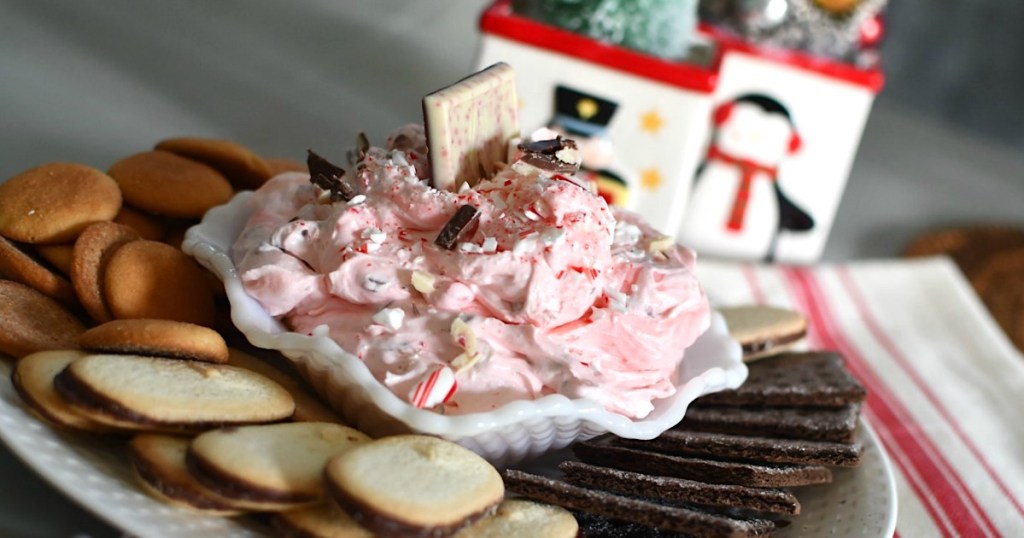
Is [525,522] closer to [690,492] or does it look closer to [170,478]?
[690,492]

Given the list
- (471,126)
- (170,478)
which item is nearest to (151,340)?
(170,478)

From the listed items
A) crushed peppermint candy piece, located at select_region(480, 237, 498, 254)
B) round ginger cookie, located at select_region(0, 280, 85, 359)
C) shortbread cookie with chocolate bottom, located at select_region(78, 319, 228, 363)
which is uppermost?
crushed peppermint candy piece, located at select_region(480, 237, 498, 254)

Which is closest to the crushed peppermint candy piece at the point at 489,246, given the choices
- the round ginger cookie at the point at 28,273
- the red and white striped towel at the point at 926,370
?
the round ginger cookie at the point at 28,273

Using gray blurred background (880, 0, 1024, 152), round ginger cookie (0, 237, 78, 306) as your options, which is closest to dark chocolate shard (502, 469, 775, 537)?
round ginger cookie (0, 237, 78, 306)

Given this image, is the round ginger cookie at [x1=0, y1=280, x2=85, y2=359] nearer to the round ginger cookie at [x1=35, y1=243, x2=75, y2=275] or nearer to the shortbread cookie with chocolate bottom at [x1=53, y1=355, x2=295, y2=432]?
the round ginger cookie at [x1=35, y1=243, x2=75, y2=275]

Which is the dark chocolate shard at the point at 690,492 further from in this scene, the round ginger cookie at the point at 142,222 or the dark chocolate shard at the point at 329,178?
the round ginger cookie at the point at 142,222

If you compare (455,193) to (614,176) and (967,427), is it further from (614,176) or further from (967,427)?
(967,427)
